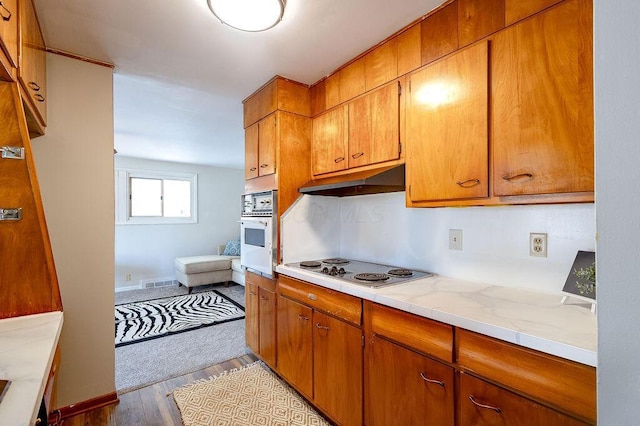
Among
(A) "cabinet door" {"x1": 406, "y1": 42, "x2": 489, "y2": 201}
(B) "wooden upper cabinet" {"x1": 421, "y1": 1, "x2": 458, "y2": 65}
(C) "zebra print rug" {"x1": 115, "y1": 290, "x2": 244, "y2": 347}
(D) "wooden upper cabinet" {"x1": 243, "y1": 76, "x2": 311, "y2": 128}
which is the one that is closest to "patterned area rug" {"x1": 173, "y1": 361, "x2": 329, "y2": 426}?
(C) "zebra print rug" {"x1": 115, "y1": 290, "x2": 244, "y2": 347}

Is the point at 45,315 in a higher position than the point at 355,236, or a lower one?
lower

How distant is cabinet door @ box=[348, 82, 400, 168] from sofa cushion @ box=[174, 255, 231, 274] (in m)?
3.78

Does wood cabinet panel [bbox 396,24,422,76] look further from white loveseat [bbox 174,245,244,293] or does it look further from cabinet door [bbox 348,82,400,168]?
white loveseat [bbox 174,245,244,293]

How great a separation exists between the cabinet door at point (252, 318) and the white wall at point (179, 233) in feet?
11.5

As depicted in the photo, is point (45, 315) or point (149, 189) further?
Answer: point (149, 189)

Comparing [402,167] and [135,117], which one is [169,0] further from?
[135,117]

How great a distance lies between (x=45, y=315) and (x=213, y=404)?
1208mm

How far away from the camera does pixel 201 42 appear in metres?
1.78

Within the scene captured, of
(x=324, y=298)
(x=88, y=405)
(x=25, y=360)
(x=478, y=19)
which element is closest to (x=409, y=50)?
(x=478, y=19)

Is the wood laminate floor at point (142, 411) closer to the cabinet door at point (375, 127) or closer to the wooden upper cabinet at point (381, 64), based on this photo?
the cabinet door at point (375, 127)

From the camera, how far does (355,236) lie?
8.06 ft

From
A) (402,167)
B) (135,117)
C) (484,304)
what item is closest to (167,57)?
(135,117)

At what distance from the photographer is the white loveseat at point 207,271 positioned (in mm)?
4824

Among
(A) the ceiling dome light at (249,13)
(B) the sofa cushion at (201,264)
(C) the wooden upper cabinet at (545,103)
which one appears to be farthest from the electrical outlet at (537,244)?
(B) the sofa cushion at (201,264)
